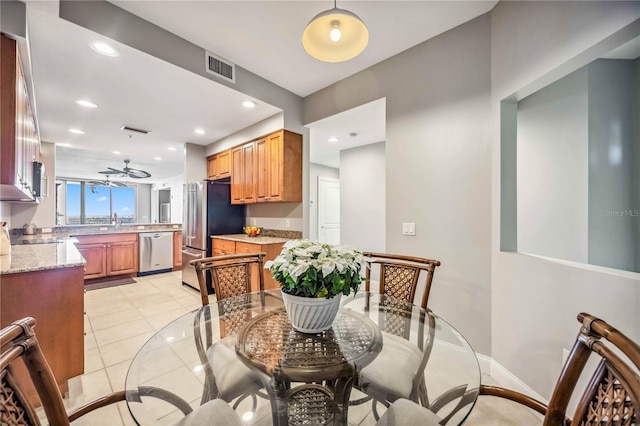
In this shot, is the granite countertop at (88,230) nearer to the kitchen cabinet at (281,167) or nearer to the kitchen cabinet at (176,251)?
the kitchen cabinet at (176,251)

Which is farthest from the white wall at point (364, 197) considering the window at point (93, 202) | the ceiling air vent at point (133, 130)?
the window at point (93, 202)

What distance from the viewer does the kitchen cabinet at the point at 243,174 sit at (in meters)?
3.93

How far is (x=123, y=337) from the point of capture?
103 inches

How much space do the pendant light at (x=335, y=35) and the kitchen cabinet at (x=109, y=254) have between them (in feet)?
17.0

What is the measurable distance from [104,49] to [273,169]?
6.52 ft

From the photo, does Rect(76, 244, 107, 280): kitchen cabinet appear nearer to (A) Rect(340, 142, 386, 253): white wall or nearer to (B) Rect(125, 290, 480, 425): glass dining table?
(B) Rect(125, 290, 480, 425): glass dining table

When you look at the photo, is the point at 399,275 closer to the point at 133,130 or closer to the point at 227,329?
the point at 227,329

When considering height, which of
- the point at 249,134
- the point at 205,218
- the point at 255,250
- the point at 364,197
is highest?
the point at 249,134

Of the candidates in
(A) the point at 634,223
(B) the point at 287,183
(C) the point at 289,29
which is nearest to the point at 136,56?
(C) the point at 289,29

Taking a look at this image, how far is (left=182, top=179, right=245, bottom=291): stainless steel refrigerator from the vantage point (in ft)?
13.6

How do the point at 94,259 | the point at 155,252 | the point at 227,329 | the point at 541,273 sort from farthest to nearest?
the point at 155,252, the point at 94,259, the point at 541,273, the point at 227,329

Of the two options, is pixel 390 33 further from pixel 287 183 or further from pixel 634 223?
pixel 634 223

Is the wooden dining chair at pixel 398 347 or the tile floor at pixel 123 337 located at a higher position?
the wooden dining chair at pixel 398 347

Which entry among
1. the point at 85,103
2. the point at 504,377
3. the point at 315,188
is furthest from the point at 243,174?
the point at 504,377
